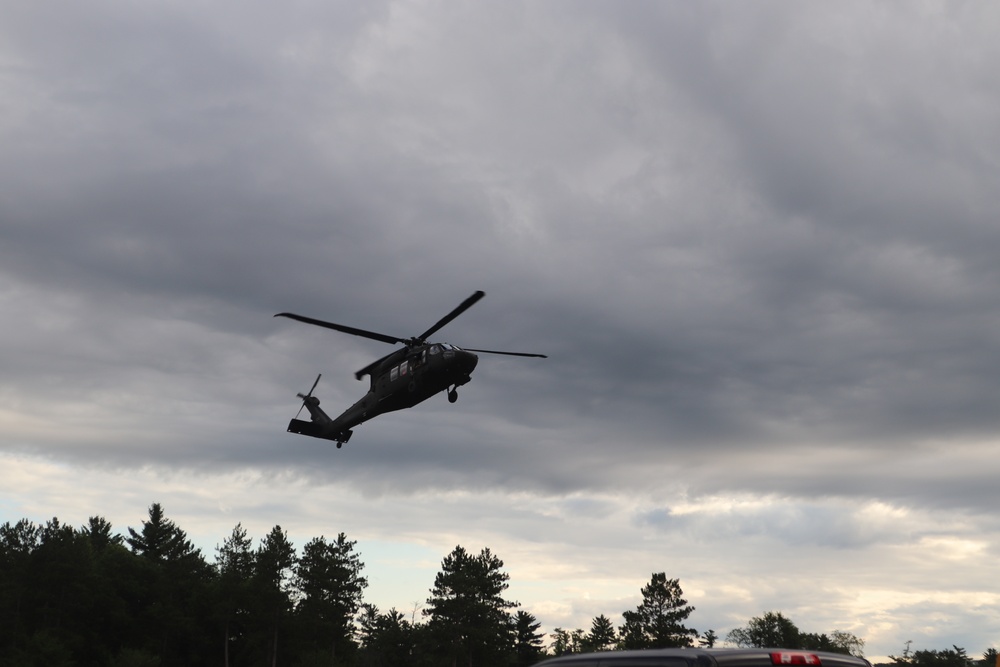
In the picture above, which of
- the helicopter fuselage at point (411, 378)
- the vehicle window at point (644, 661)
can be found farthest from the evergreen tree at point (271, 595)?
the vehicle window at point (644, 661)

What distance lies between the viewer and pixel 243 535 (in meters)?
132

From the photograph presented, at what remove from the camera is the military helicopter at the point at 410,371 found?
127ft

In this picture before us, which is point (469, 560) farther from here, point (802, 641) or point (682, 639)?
point (802, 641)

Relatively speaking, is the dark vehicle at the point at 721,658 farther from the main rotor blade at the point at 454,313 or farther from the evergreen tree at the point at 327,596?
the evergreen tree at the point at 327,596

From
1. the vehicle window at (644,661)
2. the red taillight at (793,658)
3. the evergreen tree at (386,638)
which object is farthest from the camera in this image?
the evergreen tree at (386,638)

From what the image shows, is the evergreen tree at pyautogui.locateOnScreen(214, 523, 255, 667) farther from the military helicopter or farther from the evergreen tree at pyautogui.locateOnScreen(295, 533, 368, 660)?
the military helicopter

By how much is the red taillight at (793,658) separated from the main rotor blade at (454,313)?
30.5m

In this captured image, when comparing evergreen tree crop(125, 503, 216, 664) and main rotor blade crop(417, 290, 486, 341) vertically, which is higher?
main rotor blade crop(417, 290, 486, 341)

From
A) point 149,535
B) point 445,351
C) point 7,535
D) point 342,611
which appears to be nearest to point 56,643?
point 7,535

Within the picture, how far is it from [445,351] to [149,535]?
124 meters

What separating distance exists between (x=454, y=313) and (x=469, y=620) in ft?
255

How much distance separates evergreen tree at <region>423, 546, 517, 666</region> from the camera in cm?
10725

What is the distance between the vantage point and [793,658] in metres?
7.15

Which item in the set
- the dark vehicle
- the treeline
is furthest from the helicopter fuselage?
the treeline
